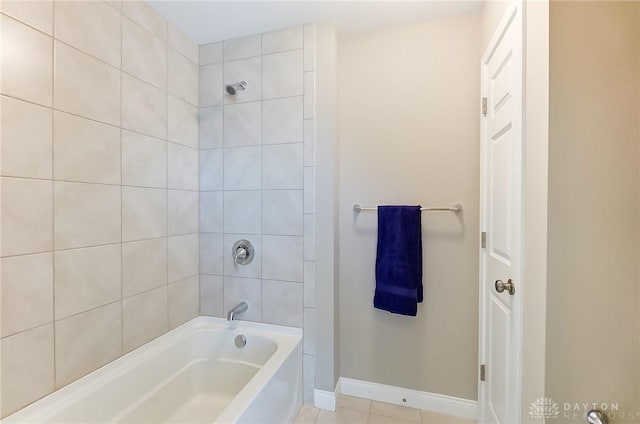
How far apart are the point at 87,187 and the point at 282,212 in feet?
3.28

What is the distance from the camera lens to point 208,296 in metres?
1.96

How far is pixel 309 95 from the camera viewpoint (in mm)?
1735

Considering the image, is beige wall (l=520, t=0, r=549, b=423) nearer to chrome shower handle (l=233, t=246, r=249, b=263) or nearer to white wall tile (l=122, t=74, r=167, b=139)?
chrome shower handle (l=233, t=246, r=249, b=263)

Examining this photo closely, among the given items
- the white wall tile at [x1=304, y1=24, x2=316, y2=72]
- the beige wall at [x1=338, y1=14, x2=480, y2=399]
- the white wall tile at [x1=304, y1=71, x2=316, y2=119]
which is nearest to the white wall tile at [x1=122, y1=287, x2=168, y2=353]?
the beige wall at [x1=338, y1=14, x2=480, y2=399]

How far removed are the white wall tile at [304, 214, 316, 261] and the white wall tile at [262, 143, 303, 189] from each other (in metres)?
0.22

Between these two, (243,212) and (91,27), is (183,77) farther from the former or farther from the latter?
(243,212)

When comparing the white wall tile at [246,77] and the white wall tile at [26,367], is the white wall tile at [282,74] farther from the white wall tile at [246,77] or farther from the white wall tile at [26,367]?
the white wall tile at [26,367]

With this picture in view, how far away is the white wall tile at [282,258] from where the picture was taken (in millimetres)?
1774

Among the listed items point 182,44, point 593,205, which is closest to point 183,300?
point 182,44

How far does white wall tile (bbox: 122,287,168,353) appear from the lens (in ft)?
4.78

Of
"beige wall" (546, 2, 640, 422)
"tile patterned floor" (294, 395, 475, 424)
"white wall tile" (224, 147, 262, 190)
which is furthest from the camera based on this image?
"white wall tile" (224, 147, 262, 190)

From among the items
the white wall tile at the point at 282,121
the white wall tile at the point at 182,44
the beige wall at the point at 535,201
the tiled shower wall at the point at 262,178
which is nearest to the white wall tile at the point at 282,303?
the tiled shower wall at the point at 262,178

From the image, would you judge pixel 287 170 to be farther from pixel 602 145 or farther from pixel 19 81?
pixel 602 145

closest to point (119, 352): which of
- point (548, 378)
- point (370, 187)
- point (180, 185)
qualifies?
point (180, 185)
